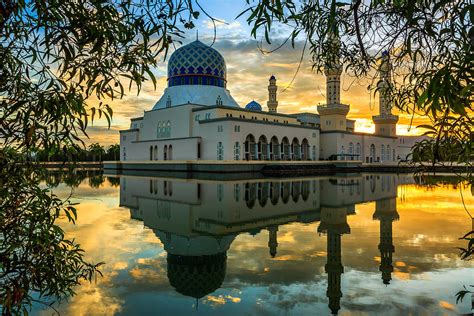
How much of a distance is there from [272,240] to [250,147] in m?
28.4

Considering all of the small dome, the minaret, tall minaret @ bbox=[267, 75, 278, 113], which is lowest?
the small dome

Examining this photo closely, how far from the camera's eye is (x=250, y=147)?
3475 centimetres

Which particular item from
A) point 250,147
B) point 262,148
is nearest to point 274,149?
point 262,148

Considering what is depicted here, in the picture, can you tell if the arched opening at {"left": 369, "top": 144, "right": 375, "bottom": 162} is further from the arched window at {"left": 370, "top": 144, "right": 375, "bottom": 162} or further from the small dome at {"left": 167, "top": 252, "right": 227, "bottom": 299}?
the small dome at {"left": 167, "top": 252, "right": 227, "bottom": 299}

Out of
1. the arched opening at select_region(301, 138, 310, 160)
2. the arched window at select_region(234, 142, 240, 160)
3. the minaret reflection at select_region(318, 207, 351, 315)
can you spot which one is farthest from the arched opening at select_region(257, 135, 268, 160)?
the minaret reflection at select_region(318, 207, 351, 315)

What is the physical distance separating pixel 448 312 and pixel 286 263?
1952 millimetres

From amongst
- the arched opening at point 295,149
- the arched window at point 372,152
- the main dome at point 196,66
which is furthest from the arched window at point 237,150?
the arched window at point 372,152

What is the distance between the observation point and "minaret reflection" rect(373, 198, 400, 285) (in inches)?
183

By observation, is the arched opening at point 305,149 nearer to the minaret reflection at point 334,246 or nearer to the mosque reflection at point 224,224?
the mosque reflection at point 224,224

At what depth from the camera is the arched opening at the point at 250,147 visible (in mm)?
33719

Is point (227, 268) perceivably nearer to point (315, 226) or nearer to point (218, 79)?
point (315, 226)

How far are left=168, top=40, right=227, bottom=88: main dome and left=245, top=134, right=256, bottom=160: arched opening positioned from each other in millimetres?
8220

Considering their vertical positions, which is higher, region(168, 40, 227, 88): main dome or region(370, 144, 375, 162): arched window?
region(168, 40, 227, 88): main dome

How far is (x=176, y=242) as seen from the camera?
20.1ft
